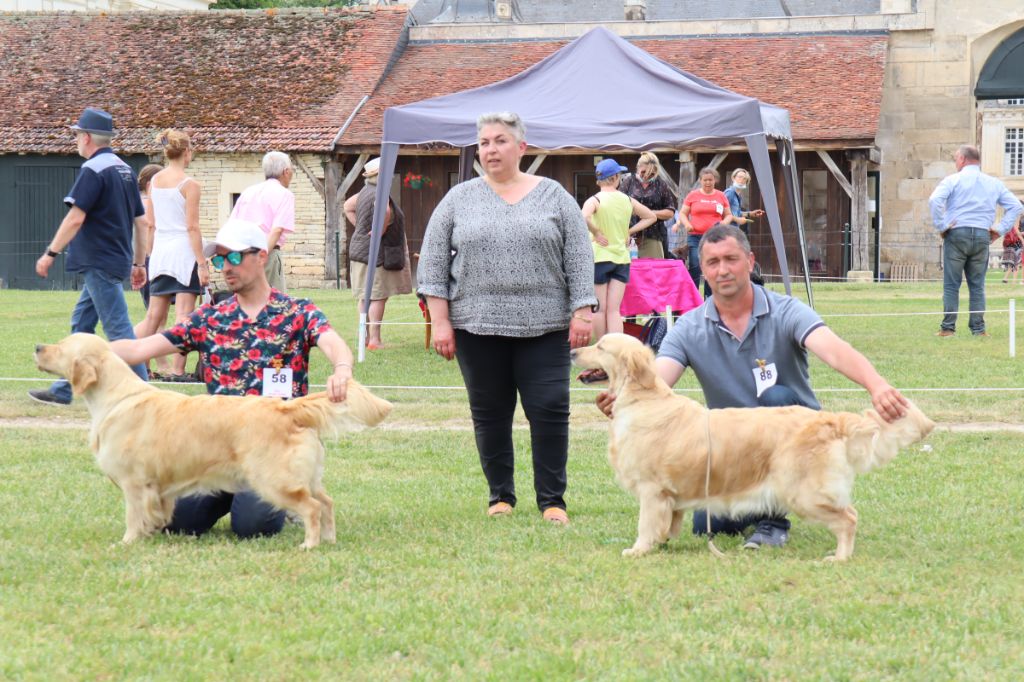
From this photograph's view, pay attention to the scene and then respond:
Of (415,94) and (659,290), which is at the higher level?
(415,94)

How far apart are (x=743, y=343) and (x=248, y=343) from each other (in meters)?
2.05

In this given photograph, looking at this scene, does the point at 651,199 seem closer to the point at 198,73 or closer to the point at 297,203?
the point at 297,203

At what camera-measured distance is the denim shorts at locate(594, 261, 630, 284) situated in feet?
39.6

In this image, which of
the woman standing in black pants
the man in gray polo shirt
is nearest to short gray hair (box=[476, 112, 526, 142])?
the woman standing in black pants

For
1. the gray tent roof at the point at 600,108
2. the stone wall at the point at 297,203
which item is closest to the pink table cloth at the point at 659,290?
the gray tent roof at the point at 600,108

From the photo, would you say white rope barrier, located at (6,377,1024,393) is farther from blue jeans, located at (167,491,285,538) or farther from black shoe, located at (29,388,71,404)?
blue jeans, located at (167,491,285,538)

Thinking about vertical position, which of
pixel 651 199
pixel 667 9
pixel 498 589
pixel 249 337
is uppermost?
pixel 667 9

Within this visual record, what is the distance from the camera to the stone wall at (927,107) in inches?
1265

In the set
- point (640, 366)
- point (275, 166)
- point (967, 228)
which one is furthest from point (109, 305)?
point (967, 228)

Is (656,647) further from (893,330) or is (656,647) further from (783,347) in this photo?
(893,330)

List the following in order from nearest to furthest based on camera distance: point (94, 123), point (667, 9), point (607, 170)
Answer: point (94, 123) → point (607, 170) → point (667, 9)

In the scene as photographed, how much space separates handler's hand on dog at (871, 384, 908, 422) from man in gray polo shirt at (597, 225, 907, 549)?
360 mm

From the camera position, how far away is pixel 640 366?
5.09 m

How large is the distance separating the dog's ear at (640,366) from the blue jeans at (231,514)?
61.6 inches
